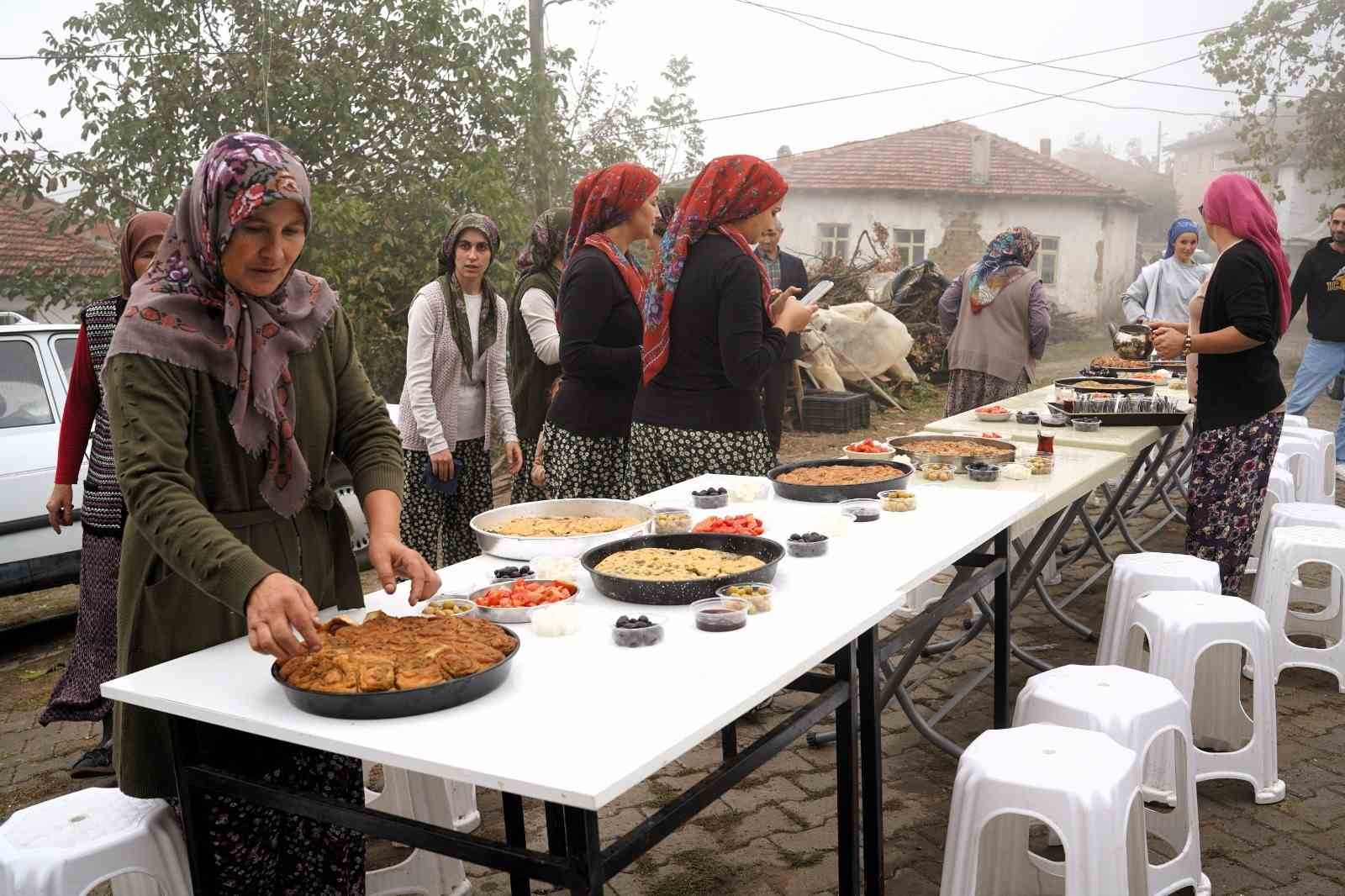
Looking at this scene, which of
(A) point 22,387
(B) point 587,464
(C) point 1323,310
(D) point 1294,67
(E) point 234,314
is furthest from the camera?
(D) point 1294,67

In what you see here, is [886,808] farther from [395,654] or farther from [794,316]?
[395,654]

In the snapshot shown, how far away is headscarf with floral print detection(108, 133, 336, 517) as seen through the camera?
1.93 meters

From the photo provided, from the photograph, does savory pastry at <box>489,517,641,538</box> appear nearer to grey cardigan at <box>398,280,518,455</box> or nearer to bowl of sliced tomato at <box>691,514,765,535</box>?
bowl of sliced tomato at <box>691,514,765,535</box>

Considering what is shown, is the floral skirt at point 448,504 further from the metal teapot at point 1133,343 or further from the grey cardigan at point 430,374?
the metal teapot at point 1133,343

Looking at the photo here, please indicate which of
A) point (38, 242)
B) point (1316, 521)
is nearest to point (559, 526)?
point (1316, 521)

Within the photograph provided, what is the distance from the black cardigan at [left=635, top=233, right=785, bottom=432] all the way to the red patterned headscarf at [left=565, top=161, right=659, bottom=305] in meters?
0.41

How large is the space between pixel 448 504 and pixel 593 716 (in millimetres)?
2951

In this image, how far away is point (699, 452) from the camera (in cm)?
388

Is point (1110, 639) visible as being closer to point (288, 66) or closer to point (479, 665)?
point (479, 665)

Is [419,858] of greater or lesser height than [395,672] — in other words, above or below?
below

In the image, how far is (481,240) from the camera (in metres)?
4.59

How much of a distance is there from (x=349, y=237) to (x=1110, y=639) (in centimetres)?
624

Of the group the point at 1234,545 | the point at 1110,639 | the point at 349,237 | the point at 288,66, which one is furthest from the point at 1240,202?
the point at 288,66

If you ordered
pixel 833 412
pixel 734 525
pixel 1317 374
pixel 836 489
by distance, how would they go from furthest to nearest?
1. pixel 833 412
2. pixel 1317 374
3. pixel 836 489
4. pixel 734 525
